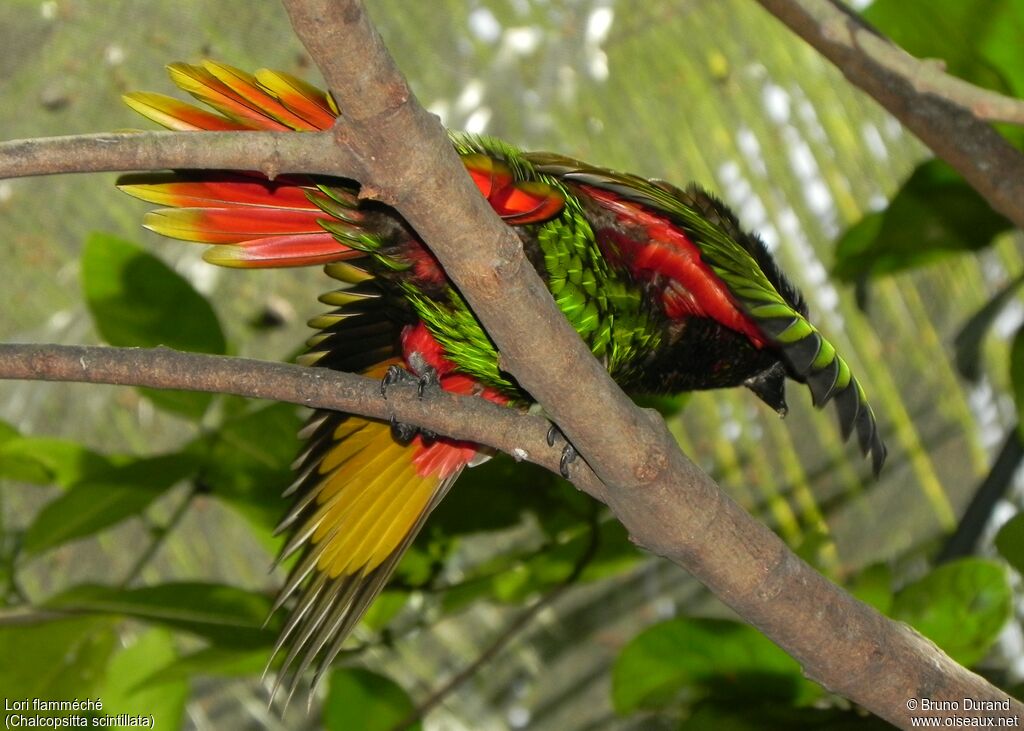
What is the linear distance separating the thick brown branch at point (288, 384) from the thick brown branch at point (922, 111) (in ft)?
2.30

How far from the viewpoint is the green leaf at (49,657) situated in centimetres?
165

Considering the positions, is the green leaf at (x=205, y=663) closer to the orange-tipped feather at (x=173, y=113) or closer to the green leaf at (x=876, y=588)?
the orange-tipped feather at (x=173, y=113)

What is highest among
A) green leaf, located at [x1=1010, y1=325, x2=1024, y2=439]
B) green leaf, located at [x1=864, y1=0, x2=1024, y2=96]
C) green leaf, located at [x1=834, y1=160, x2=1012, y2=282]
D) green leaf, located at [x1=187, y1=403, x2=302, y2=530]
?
green leaf, located at [x1=187, y1=403, x2=302, y2=530]

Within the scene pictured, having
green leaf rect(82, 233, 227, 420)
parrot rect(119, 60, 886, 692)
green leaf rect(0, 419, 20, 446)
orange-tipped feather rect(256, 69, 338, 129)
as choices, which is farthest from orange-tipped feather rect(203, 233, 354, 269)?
green leaf rect(0, 419, 20, 446)

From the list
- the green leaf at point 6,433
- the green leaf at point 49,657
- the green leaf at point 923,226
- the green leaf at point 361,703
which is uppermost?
the green leaf at point 6,433

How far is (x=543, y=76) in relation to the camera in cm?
216

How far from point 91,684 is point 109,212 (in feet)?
3.42

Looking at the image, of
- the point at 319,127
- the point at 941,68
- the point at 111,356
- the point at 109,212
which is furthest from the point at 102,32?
the point at 941,68

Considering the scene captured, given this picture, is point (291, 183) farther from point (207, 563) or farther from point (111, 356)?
point (207, 563)

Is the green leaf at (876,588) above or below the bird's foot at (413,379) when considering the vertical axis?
below

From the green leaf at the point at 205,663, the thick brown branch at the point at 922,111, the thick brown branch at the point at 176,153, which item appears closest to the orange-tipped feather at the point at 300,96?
the thick brown branch at the point at 176,153

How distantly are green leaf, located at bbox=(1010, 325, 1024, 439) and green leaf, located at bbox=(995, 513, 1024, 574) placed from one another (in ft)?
0.72

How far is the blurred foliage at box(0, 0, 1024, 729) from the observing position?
1607 mm

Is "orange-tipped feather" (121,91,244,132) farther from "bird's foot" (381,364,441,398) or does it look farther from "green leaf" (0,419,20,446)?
"green leaf" (0,419,20,446)
